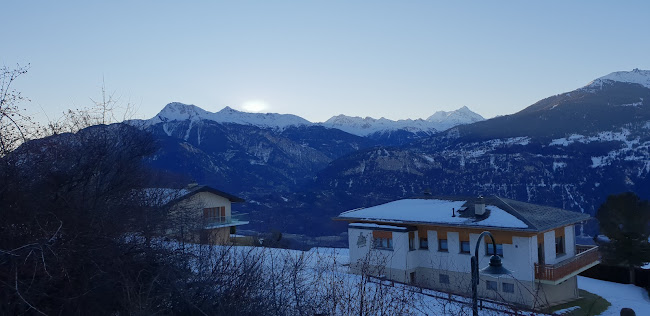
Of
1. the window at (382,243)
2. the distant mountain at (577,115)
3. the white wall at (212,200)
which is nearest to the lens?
the window at (382,243)

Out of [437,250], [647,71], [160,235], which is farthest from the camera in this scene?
[647,71]

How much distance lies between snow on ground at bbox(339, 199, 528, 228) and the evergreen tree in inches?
297

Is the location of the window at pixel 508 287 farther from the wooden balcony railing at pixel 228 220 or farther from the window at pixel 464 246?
the wooden balcony railing at pixel 228 220

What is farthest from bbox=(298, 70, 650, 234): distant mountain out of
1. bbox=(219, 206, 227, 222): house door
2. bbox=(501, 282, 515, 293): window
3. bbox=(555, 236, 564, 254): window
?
bbox=(501, 282, 515, 293): window

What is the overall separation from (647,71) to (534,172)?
386 ft

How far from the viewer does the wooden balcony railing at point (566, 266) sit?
19.7 m

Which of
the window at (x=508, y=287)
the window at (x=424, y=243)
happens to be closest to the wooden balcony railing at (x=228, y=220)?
the window at (x=424, y=243)

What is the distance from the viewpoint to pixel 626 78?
176 meters

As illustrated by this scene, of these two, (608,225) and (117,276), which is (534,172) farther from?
(117,276)

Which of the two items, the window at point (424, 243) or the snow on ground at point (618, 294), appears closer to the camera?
the snow on ground at point (618, 294)

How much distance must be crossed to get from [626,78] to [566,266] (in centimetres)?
18768

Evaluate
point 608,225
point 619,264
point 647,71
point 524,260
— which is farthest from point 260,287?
point 647,71

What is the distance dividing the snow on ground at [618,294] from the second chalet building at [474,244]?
1.90 metres

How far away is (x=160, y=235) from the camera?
9.78m
